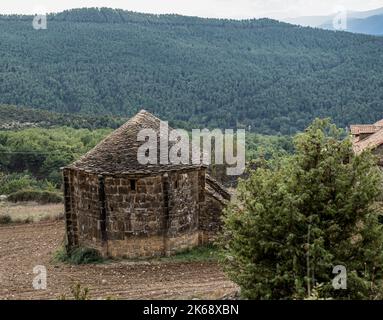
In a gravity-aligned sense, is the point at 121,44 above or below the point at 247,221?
above

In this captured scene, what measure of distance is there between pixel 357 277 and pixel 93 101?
78.7m

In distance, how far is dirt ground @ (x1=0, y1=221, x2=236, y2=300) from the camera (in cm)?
1586

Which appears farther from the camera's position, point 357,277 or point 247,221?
point 247,221

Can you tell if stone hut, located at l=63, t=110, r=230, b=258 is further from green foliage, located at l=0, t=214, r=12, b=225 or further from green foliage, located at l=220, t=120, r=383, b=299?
green foliage, located at l=220, t=120, r=383, b=299

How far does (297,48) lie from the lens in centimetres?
12438

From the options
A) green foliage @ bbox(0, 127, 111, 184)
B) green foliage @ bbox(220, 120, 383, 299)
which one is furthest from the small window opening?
green foliage @ bbox(0, 127, 111, 184)

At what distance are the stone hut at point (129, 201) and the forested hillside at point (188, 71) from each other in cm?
5422

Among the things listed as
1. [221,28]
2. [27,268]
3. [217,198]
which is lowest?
[27,268]

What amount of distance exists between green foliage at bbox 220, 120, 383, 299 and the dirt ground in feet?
11.0

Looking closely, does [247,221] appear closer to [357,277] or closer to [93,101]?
[357,277]

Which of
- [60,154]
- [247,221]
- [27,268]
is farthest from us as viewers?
[60,154]

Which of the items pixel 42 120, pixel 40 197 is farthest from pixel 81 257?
pixel 42 120
